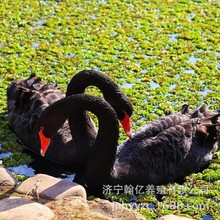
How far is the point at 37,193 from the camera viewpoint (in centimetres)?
617

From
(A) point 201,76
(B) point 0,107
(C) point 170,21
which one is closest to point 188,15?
(C) point 170,21

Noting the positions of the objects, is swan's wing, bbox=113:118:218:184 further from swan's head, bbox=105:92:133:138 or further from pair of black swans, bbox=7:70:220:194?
swan's head, bbox=105:92:133:138

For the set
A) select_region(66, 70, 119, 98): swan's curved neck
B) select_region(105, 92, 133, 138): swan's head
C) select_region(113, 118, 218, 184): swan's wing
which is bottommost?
select_region(113, 118, 218, 184): swan's wing

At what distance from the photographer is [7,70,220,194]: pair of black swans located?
6.65 metres

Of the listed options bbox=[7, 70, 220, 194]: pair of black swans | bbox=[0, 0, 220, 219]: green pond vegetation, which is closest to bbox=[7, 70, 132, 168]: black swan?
bbox=[7, 70, 220, 194]: pair of black swans

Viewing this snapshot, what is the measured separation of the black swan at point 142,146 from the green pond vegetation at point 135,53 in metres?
0.15

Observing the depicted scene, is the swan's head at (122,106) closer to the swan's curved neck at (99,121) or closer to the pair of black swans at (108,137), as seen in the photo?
the pair of black swans at (108,137)

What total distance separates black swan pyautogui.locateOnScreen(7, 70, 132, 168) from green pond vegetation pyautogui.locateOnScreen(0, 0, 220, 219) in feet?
0.71

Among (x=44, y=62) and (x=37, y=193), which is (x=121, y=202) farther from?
(x=44, y=62)

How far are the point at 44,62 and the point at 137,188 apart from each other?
10.2 ft

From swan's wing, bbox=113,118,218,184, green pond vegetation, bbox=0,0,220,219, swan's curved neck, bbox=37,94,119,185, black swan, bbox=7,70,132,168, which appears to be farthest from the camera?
green pond vegetation, bbox=0,0,220,219

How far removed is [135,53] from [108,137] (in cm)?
327

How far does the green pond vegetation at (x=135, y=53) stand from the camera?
7199 mm

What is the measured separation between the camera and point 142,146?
6965 millimetres
